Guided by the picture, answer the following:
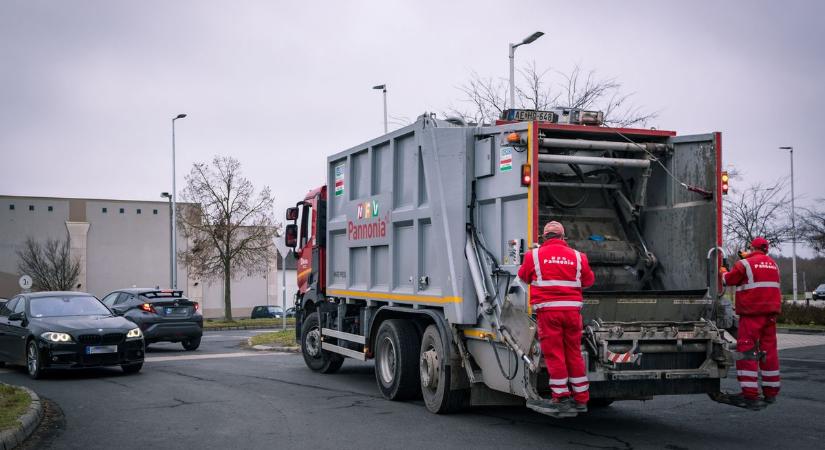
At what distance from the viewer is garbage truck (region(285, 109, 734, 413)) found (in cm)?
782

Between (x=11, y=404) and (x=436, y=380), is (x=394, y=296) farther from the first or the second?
(x=11, y=404)

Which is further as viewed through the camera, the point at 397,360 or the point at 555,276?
the point at 397,360

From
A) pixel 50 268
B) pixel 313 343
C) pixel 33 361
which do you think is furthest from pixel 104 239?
pixel 313 343

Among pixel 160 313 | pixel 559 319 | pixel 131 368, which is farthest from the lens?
pixel 160 313

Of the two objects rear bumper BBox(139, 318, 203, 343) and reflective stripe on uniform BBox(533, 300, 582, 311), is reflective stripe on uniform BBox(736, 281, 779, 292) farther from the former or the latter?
rear bumper BBox(139, 318, 203, 343)

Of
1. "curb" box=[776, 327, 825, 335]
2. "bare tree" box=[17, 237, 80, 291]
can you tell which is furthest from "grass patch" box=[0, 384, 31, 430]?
"bare tree" box=[17, 237, 80, 291]

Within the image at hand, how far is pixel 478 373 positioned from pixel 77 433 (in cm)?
403

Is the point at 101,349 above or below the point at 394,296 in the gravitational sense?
below

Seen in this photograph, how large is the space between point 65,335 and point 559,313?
8.52 m

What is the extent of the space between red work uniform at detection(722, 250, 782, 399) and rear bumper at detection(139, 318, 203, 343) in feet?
42.5

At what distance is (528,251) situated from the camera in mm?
7770

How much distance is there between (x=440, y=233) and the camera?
29.6ft

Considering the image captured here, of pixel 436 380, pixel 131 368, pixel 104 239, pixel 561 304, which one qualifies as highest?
pixel 104 239

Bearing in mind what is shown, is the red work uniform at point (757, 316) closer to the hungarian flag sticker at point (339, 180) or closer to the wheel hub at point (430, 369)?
the wheel hub at point (430, 369)
